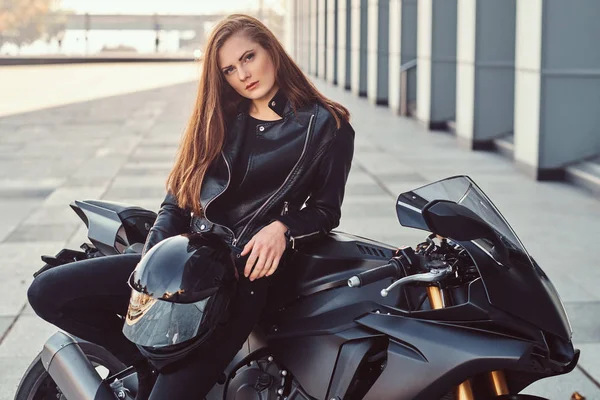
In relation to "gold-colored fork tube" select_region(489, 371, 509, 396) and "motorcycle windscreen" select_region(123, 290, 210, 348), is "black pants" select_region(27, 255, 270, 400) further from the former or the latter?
"gold-colored fork tube" select_region(489, 371, 509, 396)

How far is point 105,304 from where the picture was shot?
3.07 metres

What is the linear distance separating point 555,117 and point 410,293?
8.04 m

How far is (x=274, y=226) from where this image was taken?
290 centimetres

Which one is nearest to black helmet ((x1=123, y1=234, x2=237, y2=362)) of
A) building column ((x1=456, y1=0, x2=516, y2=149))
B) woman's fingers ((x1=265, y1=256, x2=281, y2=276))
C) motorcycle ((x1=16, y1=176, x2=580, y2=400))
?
woman's fingers ((x1=265, y1=256, x2=281, y2=276))

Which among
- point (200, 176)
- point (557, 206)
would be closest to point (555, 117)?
point (557, 206)

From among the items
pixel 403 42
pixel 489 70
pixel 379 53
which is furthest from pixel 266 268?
pixel 379 53

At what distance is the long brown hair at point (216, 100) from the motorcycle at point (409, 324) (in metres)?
0.45

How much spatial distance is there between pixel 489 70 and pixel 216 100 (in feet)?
35.0

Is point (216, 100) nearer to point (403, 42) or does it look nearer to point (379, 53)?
point (403, 42)

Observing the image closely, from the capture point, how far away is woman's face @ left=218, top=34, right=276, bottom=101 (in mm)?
3090

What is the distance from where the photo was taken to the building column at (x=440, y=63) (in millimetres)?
16016

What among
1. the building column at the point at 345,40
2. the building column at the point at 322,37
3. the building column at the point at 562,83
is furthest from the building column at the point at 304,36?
the building column at the point at 562,83

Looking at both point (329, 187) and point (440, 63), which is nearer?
point (329, 187)

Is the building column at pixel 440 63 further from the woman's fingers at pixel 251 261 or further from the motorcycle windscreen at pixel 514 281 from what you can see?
the motorcycle windscreen at pixel 514 281
